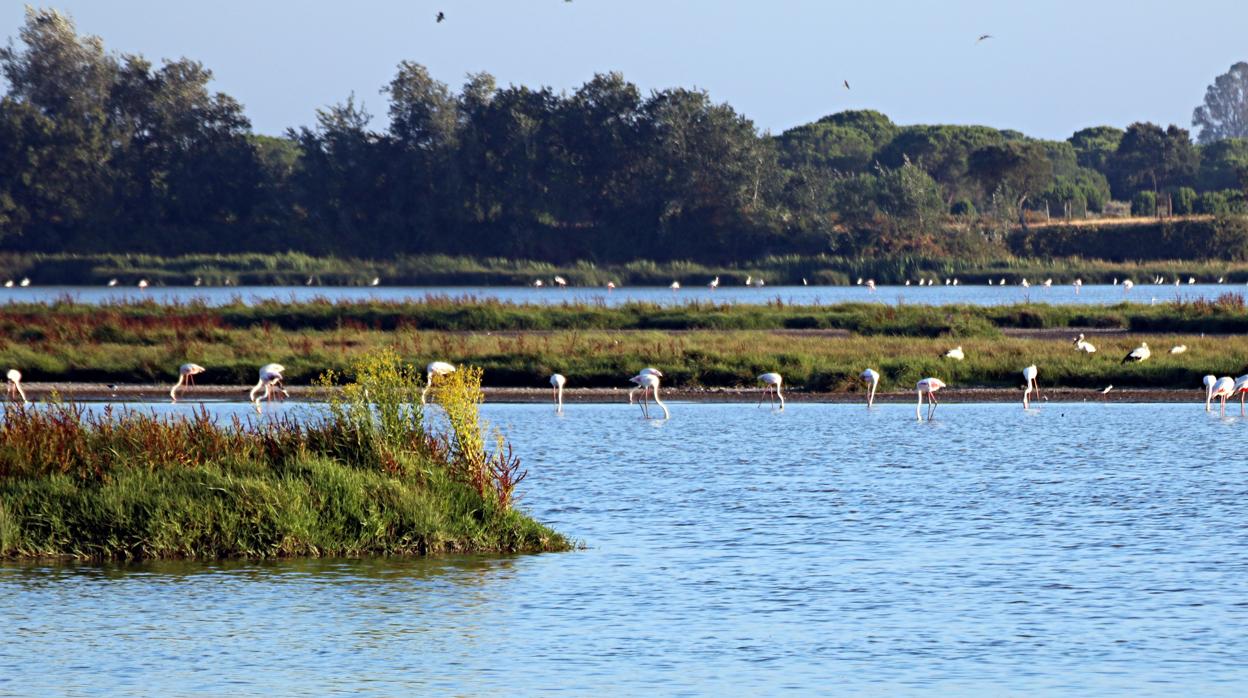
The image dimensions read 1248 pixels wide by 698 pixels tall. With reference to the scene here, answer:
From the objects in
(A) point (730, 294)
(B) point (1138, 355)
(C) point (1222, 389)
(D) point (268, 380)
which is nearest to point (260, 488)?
(D) point (268, 380)

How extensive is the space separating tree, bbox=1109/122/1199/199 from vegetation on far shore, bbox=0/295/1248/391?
11202cm

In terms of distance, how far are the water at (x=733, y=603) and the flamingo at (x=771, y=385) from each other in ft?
30.7

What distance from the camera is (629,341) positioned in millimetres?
42719

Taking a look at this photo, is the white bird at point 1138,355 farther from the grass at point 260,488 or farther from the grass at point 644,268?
the grass at point 644,268

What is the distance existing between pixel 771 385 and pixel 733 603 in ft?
66.3

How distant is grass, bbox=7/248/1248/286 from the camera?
10856cm

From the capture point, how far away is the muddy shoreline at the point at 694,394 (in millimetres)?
35938

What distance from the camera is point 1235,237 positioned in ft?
380

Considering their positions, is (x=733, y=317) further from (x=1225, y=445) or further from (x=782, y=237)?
(x=782, y=237)

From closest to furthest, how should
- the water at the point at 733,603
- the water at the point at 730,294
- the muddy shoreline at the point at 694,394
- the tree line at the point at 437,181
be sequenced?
the water at the point at 733,603 < the muddy shoreline at the point at 694,394 < the water at the point at 730,294 < the tree line at the point at 437,181

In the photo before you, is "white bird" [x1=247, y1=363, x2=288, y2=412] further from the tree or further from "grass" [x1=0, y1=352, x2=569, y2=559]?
the tree

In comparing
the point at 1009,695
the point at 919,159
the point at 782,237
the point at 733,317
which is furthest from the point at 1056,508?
the point at 919,159

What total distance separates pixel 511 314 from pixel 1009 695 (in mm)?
39650

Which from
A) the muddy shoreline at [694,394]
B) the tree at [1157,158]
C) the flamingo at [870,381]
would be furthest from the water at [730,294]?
the tree at [1157,158]
